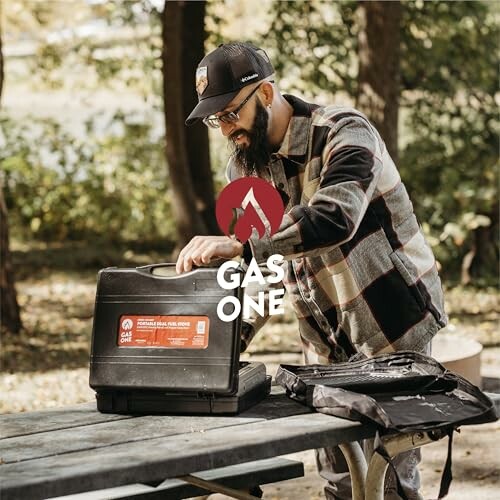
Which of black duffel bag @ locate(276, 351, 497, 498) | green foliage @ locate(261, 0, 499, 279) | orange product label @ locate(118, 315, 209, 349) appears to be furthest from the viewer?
green foliage @ locate(261, 0, 499, 279)

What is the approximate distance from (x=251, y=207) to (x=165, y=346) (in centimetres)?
44

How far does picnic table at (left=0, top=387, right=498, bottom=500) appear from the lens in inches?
98.7

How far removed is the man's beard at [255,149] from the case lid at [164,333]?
444 mm

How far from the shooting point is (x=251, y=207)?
10.4 ft

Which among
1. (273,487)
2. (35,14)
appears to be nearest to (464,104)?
(35,14)

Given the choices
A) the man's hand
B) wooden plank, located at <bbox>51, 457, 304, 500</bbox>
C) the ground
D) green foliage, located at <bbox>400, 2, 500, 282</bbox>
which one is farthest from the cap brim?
green foliage, located at <bbox>400, 2, 500, 282</bbox>

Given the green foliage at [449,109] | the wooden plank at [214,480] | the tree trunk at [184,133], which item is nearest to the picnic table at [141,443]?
the wooden plank at [214,480]

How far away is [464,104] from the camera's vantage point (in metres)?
12.6

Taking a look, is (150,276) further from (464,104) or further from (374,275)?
(464,104)

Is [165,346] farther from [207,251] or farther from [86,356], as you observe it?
[86,356]

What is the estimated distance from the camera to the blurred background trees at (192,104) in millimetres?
10984

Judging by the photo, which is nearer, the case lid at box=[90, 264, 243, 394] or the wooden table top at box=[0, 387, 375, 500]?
the wooden table top at box=[0, 387, 375, 500]

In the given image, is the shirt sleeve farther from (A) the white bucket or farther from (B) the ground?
(A) the white bucket

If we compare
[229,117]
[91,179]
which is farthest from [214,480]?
[91,179]
